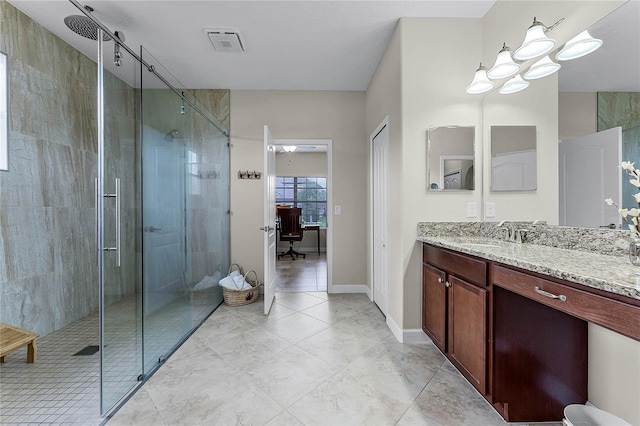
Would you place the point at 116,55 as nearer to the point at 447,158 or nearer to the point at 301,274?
the point at 447,158

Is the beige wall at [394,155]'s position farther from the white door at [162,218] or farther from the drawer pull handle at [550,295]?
the white door at [162,218]

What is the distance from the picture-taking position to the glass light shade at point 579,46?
1352 mm

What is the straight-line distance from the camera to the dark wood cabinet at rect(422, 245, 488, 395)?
4.52 ft

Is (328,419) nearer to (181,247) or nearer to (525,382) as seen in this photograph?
(525,382)

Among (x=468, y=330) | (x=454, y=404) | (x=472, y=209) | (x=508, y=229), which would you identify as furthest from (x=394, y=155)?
(x=454, y=404)

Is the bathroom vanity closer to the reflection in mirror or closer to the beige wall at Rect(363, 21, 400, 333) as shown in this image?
the reflection in mirror

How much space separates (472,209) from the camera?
7.09ft

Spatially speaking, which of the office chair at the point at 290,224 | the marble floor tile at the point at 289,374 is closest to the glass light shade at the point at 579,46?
the marble floor tile at the point at 289,374

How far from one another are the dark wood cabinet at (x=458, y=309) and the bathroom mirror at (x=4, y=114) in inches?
128

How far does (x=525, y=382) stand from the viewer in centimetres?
131

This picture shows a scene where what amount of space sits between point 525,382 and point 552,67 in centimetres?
173

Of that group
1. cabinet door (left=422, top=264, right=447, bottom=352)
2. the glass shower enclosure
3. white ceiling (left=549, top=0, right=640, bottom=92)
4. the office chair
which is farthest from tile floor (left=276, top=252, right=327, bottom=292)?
white ceiling (left=549, top=0, right=640, bottom=92)

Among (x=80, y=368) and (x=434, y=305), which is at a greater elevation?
(x=434, y=305)

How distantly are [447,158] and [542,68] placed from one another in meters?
0.77
